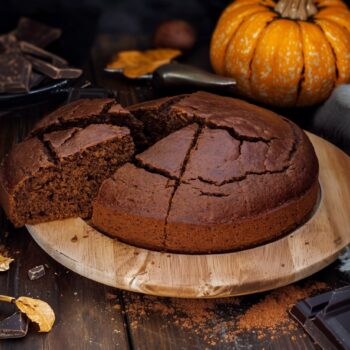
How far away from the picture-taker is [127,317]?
2061mm

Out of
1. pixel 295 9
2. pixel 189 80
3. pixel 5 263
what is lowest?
pixel 5 263

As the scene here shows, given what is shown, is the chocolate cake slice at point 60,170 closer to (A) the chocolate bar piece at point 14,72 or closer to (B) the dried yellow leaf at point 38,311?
(B) the dried yellow leaf at point 38,311

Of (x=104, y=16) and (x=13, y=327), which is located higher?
(x=104, y=16)

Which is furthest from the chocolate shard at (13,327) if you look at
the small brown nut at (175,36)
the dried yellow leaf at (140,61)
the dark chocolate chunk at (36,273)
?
the small brown nut at (175,36)

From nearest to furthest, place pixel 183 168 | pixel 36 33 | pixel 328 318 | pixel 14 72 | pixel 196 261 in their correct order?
1. pixel 328 318
2. pixel 196 261
3. pixel 183 168
4. pixel 14 72
5. pixel 36 33

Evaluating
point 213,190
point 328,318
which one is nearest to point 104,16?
point 213,190

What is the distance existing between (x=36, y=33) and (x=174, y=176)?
5.84ft

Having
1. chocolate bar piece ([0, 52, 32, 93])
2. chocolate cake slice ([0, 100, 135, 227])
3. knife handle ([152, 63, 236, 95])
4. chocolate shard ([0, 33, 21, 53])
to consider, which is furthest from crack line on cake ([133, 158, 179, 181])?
chocolate shard ([0, 33, 21, 53])

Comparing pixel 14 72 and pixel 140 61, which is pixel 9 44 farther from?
pixel 140 61

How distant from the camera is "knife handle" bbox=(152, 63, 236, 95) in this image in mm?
2945

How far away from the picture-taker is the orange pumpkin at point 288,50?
2.96 metres

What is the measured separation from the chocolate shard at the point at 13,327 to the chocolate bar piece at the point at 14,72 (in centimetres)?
132

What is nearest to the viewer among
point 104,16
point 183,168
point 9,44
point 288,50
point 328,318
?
point 328,318

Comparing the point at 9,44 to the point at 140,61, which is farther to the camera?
the point at 140,61
